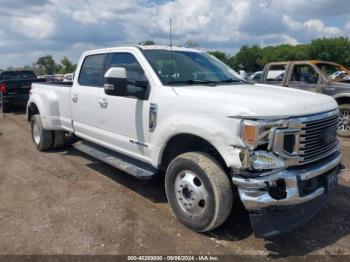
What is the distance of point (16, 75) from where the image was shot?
17.6 metres

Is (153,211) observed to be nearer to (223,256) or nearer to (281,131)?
(223,256)

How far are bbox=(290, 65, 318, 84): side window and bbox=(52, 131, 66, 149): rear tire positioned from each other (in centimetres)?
604

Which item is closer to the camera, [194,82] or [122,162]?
[194,82]

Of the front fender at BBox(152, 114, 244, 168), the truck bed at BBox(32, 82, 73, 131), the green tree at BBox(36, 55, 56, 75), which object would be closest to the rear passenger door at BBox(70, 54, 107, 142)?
the truck bed at BBox(32, 82, 73, 131)

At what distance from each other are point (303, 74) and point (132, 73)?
6.54 m

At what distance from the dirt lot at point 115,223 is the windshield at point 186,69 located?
5.44 ft

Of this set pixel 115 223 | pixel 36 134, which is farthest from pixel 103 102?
pixel 36 134

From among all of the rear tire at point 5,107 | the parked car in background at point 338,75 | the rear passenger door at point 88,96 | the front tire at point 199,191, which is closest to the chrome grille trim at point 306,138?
the front tire at point 199,191

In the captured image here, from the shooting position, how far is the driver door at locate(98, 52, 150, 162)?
191 inches

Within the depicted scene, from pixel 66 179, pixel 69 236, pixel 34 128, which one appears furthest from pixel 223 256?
pixel 34 128

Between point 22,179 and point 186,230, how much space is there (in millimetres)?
3288

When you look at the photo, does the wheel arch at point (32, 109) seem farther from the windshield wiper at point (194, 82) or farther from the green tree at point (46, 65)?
the green tree at point (46, 65)

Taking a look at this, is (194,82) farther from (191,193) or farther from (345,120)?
(345,120)

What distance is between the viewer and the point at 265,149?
3590mm
